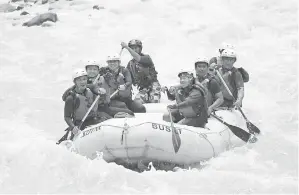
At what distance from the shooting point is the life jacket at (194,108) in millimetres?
8312

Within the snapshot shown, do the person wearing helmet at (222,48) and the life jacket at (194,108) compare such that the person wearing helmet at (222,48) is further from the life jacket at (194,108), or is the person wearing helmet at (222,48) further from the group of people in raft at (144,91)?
the life jacket at (194,108)

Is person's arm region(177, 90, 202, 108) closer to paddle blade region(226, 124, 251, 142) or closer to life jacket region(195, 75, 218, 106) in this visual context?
life jacket region(195, 75, 218, 106)

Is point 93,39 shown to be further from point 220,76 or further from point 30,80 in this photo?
point 220,76

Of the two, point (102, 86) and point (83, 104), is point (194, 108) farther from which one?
point (102, 86)

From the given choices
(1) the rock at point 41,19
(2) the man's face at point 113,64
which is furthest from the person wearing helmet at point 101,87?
(1) the rock at point 41,19

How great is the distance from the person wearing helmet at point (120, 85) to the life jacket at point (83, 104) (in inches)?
36.1

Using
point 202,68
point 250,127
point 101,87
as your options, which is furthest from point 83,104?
point 250,127

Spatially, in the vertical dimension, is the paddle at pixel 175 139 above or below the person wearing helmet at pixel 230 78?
below

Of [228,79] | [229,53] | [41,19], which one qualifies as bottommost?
[228,79]

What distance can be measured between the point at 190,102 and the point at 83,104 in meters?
1.63

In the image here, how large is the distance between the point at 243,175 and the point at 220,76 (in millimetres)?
2508

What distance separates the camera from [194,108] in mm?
8352

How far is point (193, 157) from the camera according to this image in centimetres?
805

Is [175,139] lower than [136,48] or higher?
lower
